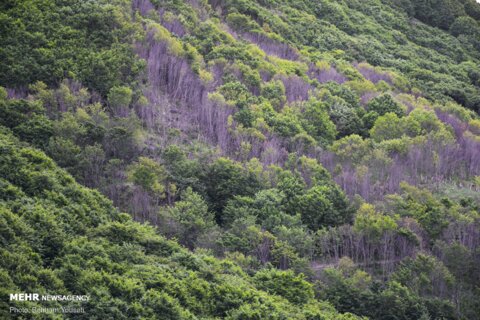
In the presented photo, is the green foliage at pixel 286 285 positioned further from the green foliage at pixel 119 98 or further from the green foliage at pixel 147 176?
the green foliage at pixel 119 98

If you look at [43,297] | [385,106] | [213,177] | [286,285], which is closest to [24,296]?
[43,297]

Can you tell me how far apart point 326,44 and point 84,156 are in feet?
123

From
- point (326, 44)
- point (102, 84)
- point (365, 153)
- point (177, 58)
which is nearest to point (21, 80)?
point (102, 84)

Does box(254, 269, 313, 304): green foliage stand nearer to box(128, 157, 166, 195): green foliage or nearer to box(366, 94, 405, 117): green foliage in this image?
box(128, 157, 166, 195): green foliage

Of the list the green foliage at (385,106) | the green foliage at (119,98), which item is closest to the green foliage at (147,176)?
the green foliage at (119,98)

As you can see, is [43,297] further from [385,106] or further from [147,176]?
[385,106]

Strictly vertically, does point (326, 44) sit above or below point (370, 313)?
above

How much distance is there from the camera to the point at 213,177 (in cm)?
3703

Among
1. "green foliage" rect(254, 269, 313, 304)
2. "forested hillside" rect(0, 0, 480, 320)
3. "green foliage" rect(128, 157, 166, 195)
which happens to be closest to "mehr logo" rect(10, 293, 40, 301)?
"forested hillside" rect(0, 0, 480, 320)

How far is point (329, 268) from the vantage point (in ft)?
106

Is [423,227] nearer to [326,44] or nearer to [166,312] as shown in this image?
[166,312]

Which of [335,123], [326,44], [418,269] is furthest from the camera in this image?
[326,44]

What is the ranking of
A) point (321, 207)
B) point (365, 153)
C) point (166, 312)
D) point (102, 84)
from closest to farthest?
point (166, 312), point (321, 207), point (102, 84), point (365, 153)

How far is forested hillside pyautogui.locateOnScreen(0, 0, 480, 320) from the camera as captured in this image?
26172mm
